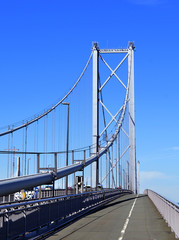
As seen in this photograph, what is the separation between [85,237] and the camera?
14766mm

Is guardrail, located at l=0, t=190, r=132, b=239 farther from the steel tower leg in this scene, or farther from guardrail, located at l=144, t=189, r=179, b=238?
the steel tower leg

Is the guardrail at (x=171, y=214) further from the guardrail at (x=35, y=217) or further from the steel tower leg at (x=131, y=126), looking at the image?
the steel tower leg at (x=131, y=126)

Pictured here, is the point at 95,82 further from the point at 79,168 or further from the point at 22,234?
the point at 22,234

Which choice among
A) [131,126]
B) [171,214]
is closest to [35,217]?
[171,214]

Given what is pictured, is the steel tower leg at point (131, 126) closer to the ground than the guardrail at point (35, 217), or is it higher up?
higher up

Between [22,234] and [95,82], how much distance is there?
51916 mm

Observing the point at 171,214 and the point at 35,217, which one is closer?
the point at 35,217

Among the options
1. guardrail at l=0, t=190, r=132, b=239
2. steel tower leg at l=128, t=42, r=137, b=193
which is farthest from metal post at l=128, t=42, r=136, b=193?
guardrail at l=0, t=190, r=132, b=239

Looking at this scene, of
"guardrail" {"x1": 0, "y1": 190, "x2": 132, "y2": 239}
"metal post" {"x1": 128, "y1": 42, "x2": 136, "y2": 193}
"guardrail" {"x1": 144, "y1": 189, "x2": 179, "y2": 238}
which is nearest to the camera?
"guardrail" {"x1": 0, "y1": 190, "x2": 132, "y2": 239}

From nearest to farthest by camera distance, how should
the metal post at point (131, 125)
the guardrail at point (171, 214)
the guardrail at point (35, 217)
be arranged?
1. the guardrail at point (35, 217)
2. the guardrail at point (171, 214)
3. the metal post at point (131, 125)

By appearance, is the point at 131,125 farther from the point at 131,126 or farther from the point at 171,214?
the point at 171,214

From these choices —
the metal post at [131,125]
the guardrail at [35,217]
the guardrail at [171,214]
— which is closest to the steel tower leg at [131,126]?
the metal post at [131,125]

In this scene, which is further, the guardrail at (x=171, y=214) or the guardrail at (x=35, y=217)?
the guardrail at (x=171, y=214)

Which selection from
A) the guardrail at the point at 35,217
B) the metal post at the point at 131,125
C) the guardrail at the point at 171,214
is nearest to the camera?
the guardrail at the point at 35,217
